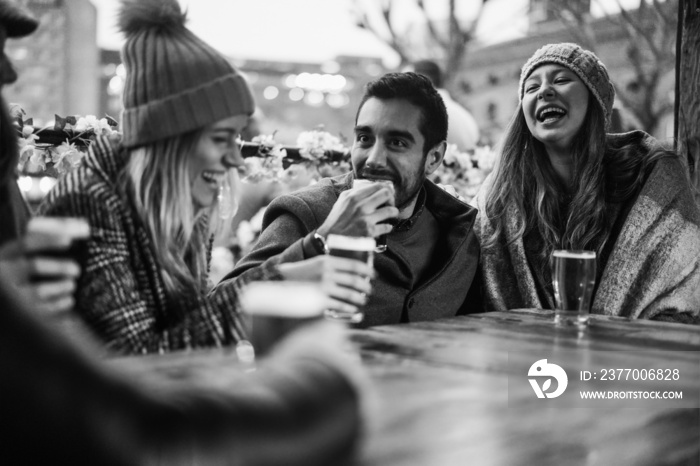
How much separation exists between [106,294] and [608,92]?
2.39 meters

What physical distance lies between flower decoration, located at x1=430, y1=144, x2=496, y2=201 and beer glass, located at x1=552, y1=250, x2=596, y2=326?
2818mm

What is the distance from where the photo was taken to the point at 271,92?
2584 cm

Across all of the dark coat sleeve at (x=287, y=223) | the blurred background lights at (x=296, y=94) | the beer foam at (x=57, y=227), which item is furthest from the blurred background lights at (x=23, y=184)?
the blurred background lights at (x=296, y=94)

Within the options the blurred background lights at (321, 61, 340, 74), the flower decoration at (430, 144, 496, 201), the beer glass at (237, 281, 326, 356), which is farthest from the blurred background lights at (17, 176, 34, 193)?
the blurred background lights at (321, 61, 340, 74)

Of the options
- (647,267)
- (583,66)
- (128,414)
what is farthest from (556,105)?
(128,414)

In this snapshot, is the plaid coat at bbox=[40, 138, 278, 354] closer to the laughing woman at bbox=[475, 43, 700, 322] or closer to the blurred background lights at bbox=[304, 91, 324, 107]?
the laughing woman at bbox=[475, 43, 700, 322]

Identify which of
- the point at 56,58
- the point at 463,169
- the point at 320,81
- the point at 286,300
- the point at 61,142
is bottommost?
the point at 286,300

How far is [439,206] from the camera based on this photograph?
3.08m

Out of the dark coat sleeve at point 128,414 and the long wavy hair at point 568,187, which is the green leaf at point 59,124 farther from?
the dark coat sleeve at point 128,414

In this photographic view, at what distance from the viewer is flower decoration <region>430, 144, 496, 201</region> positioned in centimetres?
491

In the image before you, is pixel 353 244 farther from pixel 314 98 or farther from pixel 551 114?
pixel 314 98

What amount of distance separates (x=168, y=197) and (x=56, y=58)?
11.7 metres

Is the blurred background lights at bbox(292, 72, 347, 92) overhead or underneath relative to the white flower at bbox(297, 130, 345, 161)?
overhead

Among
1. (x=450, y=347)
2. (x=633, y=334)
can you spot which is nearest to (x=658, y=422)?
(x=450, y=347)
